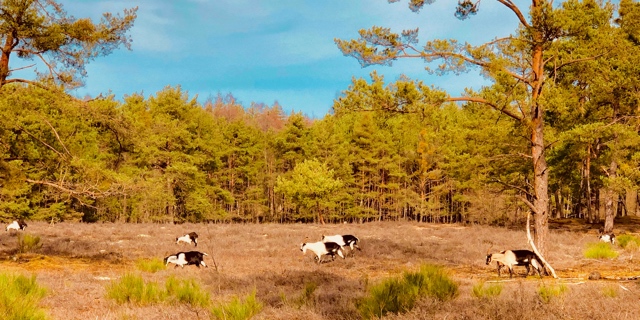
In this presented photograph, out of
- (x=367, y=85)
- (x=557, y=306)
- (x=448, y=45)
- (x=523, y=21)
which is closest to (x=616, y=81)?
(x=523, y=21)

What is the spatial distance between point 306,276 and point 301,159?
4428 cm

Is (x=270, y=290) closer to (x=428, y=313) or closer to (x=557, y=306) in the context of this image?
(x=428, y=313)

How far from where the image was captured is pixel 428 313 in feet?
19.0

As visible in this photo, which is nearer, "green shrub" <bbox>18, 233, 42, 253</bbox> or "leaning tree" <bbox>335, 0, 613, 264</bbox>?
"leaning tree" <bbox>335, 0, 613, 264</bbox>

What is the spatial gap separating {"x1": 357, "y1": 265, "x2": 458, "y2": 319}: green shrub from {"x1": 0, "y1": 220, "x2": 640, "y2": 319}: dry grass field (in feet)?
→ 0.92

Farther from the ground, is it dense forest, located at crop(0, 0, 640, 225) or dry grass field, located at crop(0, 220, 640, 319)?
dense forest, located at crop(0, 0, 640, 225)

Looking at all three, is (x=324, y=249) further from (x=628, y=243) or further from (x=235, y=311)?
(x=628, y=243)

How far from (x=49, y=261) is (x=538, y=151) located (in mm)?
16404

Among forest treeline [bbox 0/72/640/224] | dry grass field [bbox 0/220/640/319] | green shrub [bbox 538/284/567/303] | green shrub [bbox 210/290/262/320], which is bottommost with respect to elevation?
dry grass field [bbox 0/220/640/319]

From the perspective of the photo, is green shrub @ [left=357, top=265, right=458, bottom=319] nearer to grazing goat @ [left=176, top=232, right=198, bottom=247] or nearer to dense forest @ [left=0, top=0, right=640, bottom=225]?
dense forest @ [left=0, top=0, right=640, bottom=225]

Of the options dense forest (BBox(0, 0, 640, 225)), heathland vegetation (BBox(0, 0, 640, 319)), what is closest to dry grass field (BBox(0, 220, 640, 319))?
heathland vegetation (BBox(0, 0, 640, 319))

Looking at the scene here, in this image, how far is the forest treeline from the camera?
12594 mm

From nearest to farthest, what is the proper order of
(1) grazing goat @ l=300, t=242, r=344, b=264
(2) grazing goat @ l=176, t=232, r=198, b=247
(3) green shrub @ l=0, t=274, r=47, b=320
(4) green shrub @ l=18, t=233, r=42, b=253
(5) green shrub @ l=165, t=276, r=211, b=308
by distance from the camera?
(3) green shrub @ l=0, t=274, r=47, b=320 < (5) green shrub @ l=165, t=276, r=211, b=308 < (1) grazing goat @ l=300, t=242, r=344, b=264 < (4) green shrub @ l=18, t=233, r=42, b=253 < (2) grazing goat @ l=176, t=232, r=198, b=247

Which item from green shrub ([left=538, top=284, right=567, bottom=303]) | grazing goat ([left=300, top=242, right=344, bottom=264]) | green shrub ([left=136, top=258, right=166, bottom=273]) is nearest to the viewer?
green shrub ([left=538, top=284, right=567, bottom=303])
